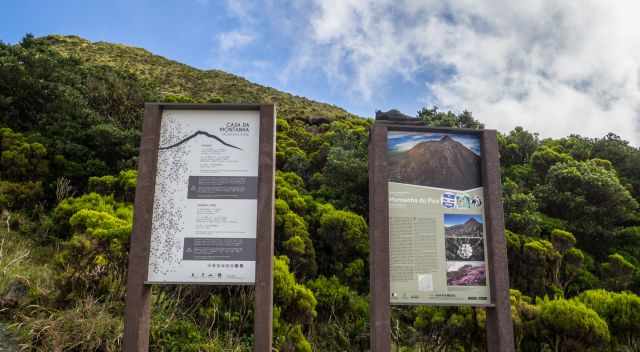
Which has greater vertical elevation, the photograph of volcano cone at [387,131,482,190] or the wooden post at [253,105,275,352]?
the photograph of volcano cone at [387,131,482,190]

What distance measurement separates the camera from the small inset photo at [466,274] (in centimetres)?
369

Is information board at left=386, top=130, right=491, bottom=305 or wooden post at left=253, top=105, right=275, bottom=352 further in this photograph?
information board at left=386, top=130, right=491, bottom=305

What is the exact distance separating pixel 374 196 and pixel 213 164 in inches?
57.7

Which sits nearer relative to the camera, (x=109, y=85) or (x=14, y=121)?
(x=14, y=121)

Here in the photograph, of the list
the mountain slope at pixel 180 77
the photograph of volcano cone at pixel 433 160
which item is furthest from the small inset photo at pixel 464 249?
the mountain slope at pixel 180 77

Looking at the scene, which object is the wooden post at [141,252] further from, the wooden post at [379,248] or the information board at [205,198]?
the wooden post at [379,248]

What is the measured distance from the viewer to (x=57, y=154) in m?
9.59

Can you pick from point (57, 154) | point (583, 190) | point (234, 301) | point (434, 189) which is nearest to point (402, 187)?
point (434, 189)

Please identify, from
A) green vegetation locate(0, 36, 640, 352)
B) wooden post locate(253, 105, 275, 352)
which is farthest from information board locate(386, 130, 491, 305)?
green vegetation locate(0, 36, 640, 352)

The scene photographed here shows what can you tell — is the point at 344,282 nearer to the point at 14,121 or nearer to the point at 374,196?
the point at 374,196

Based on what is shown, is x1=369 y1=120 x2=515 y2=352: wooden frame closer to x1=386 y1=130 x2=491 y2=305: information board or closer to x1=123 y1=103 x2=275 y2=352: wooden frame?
x1=386 y1=130 x2=491 y2=305: information board

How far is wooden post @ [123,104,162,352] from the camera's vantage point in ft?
11.4

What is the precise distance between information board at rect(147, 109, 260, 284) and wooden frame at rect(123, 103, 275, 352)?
6 centimetres

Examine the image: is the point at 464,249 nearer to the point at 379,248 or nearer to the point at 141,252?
the point at 379,248
